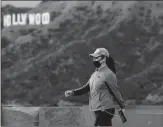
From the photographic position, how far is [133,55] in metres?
9.18

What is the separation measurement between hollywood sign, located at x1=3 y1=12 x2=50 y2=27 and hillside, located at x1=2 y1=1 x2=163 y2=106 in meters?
0.10

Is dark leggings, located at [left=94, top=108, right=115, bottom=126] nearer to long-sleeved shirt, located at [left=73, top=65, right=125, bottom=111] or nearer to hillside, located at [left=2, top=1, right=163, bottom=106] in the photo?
long-sleeved shirt, located at [left=73, top=65, right=125, bottom=111]

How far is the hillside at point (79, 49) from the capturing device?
912 centimetres

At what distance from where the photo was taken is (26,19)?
375 inches

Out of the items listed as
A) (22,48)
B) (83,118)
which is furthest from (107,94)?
(22,48)

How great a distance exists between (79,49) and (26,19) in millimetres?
1299

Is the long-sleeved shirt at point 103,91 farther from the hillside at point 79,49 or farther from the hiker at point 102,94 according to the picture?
the hillside at point 79,49

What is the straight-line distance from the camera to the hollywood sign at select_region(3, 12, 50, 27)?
31.0 feet

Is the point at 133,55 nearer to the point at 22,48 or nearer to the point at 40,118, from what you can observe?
the point at 22,48

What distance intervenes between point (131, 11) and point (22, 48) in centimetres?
239

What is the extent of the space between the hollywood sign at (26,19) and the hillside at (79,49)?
0.34 feet

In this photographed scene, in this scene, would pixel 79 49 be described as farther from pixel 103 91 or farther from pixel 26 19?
pixel 103 91

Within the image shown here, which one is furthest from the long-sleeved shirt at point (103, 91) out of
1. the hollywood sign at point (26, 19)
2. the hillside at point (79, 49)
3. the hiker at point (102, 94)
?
the hollywood sign at point (26, 19)

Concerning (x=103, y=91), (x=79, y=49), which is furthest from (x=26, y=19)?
(x=103, y=91)
